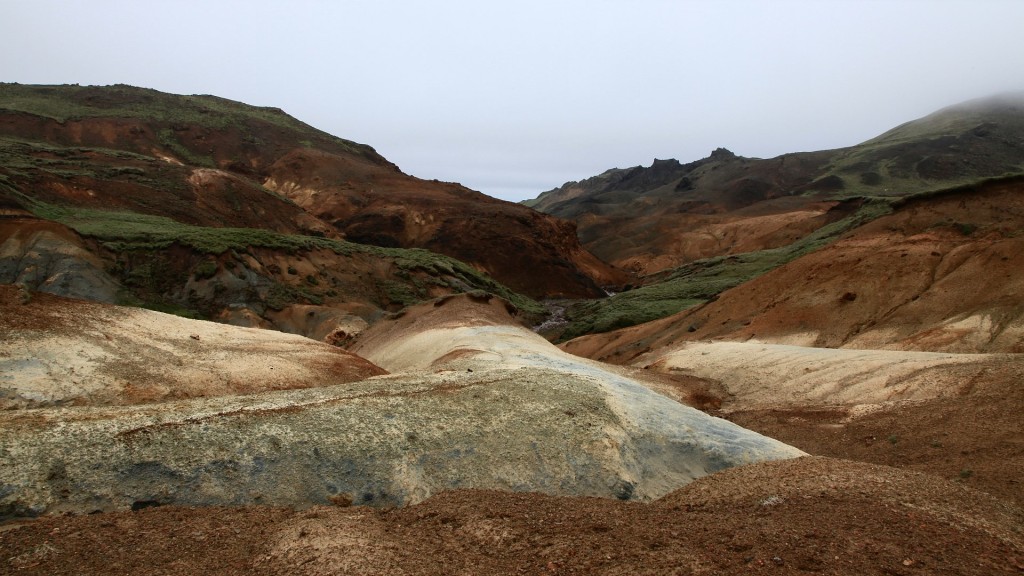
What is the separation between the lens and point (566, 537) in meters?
5.71

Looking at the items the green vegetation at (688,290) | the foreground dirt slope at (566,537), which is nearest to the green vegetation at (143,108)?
the green vegetation at (688,290)

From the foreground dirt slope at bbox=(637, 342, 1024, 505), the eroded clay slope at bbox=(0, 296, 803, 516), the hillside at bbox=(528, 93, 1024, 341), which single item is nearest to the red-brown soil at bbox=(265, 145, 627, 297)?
the hillside at bbox=(528, 93, 1024, 341)

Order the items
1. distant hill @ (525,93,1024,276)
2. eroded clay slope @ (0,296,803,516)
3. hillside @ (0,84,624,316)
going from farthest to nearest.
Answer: distant hill @ (525,93,1024,276) → hillside @ (0,84,624,316) → eroded clay slope @ (0,296,803,516)

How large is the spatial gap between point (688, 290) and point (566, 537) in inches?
1310

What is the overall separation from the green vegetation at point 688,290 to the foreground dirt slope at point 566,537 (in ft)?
85.2

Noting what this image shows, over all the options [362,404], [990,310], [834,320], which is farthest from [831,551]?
[834,320]

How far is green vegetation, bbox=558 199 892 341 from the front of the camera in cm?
3316

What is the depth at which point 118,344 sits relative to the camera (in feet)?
35.7

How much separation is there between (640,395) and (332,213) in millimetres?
45459

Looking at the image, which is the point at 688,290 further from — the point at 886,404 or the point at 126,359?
the point at 126,359

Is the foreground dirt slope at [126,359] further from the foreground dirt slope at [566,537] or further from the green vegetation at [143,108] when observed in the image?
the green vegetation at [143,108]

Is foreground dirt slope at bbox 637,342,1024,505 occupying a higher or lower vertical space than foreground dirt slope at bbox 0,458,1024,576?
lower

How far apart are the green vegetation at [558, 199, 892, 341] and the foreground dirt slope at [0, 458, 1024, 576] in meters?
26.0

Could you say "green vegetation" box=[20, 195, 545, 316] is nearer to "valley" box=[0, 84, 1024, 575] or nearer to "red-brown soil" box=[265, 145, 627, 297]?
"valley" box=[0, 84, 1024, 575]
